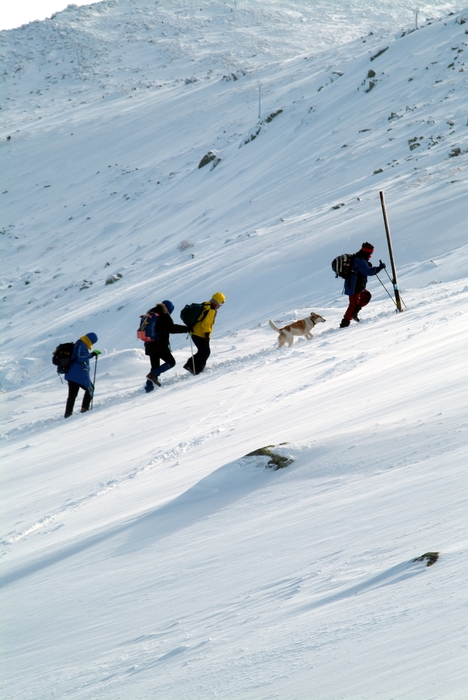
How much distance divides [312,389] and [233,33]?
64.9 m

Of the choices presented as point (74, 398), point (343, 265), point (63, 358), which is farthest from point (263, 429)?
point (343, 265)

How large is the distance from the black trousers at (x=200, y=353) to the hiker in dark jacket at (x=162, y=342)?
0.32 m

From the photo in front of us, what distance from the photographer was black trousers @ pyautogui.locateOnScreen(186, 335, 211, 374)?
429 inches

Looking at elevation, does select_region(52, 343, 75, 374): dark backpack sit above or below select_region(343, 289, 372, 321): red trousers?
above

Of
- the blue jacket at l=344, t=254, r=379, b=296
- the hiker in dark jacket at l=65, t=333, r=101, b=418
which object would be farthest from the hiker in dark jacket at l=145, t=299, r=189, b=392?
the blue jacket at l=344, t=254, r=379, b=296

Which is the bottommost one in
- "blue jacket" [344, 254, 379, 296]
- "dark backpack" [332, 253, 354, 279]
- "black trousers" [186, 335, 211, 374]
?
"black trousers" [186, 335, 211, 374]

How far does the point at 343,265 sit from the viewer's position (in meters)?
11.3

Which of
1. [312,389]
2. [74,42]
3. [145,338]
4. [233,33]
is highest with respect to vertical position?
[74,42]

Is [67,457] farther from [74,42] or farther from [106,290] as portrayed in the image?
[74,42]

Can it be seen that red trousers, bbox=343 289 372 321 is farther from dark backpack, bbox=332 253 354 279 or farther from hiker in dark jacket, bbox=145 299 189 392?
hiker in dark jacket, bbox=145 299 189 392

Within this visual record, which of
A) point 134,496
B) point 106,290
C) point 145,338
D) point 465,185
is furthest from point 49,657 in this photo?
point 106,290

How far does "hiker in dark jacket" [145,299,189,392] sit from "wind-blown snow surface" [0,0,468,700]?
0.51 m

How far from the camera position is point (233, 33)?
6353 cm

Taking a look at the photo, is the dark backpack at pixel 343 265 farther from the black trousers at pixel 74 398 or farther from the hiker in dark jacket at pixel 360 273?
the black trousers at pixel 74 398
